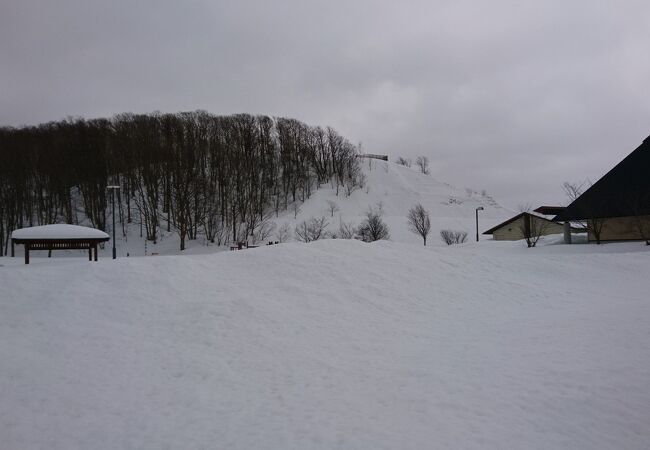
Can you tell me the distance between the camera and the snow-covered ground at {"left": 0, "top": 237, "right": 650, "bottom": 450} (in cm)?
557

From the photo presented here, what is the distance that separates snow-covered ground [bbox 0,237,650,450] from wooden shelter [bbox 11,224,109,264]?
6185 millimetres

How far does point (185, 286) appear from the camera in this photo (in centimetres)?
1195

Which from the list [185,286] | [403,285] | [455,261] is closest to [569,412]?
[403,285]

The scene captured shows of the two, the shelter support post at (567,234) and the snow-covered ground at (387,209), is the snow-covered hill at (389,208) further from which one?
the shelter support post at (567,234)

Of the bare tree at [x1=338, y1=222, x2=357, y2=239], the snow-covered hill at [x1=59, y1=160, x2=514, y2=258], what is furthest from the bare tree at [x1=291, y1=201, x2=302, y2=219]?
the bare tree at [x1=338, y1=222, x2=357, y2=239]

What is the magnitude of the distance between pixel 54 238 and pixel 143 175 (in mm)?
29910

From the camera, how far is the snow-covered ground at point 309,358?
18.3ft

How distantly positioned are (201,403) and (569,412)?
524cm

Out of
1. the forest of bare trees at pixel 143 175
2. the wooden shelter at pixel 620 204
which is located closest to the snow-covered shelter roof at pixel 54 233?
the forest of bare trees at pixel 143 175

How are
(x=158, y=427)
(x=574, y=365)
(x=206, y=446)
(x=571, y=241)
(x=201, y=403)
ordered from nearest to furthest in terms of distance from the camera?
(x=206, y=446) < (x=158, y=427) < (x=201, y=403) < (x=574, y=365) < (x=571, y=241)

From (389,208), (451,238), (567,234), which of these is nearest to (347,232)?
(451,238)

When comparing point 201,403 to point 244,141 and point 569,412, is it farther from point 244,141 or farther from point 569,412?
point 244,141

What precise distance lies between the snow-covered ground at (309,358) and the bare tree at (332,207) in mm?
41732

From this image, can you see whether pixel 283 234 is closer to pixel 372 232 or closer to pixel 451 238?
pixel 372 232
